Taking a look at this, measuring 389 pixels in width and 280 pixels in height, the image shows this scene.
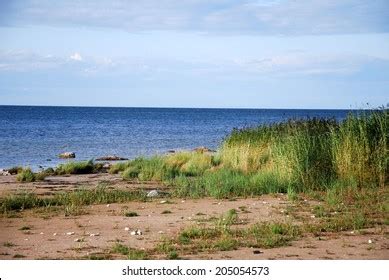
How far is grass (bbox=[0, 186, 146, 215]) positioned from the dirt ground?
1.53 feet

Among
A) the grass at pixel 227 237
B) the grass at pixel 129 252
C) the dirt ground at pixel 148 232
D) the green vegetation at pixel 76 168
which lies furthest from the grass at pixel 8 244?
the green vegetation at pixel 76 168

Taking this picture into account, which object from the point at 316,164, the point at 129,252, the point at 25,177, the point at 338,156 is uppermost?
the point at 338,156

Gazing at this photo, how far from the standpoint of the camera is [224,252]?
8.81 metres

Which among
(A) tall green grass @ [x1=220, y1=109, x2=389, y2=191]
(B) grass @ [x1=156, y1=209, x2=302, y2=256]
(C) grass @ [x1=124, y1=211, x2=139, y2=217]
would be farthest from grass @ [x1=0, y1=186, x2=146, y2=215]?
(A) tall green grass @ [x1=220, y1=109, x2=389, y2=191]

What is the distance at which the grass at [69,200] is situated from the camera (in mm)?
13492

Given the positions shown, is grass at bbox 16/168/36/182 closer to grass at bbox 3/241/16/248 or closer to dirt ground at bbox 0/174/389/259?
dirt ground at bbox 0/174/389/259

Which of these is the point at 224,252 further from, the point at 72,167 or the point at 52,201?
the point at 72,167

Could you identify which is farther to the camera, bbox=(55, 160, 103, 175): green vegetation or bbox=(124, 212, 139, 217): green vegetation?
bbox=(55, 160, 103, 175): green vegetation

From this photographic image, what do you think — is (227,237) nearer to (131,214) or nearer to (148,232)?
(148,232)

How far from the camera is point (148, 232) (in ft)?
34.2

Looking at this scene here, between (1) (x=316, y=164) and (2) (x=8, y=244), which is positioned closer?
(2) (x=8, y=244)

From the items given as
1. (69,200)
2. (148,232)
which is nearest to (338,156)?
(148,232)

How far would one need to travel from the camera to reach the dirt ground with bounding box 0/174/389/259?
8.77m

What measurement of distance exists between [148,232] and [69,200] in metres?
4.42
